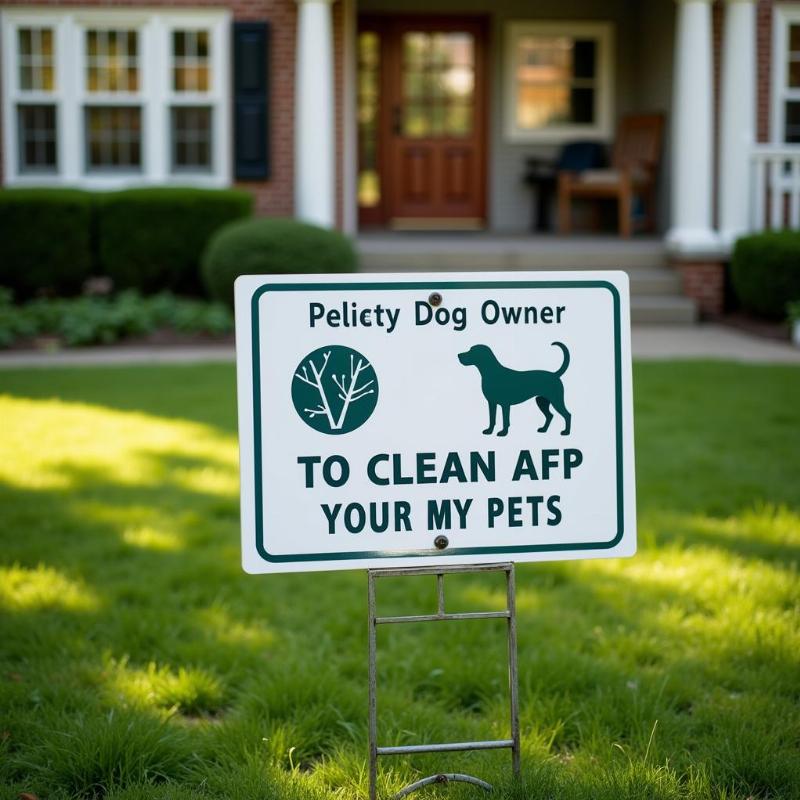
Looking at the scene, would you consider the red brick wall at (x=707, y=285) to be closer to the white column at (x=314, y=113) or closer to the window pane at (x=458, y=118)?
the white column at (x=314, y=113)

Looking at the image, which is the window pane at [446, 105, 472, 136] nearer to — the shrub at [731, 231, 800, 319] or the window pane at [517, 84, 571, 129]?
the window pane at [517, 84, 571, 129]

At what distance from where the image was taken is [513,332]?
234cm

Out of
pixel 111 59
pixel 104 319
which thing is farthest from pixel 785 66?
pixel 104 319

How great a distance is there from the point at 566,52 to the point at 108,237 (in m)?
6.72

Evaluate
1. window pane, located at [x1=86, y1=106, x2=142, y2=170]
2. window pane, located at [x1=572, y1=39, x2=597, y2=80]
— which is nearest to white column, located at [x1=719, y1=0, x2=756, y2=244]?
window pane, located at [x1=572, y1=39, x2=597, y2=80]

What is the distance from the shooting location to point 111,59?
42.2 ft

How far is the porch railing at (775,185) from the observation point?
11930mm

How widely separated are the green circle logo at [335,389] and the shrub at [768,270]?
9.21 meters

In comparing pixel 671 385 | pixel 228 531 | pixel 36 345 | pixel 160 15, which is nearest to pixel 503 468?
pixel 228 531

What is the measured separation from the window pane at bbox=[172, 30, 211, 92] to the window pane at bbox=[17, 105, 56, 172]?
140cm

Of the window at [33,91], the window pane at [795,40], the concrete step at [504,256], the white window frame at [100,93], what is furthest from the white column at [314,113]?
the window pane at [795,40]

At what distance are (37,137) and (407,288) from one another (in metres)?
11.7

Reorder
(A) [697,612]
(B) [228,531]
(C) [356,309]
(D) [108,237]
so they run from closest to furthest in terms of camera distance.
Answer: (C) [356,309] → (A) [697,612] → (B) [228,531] → (D) [108,237]

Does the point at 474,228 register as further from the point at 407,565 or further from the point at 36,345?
the point at 407,565
